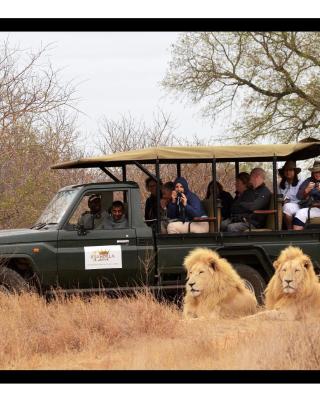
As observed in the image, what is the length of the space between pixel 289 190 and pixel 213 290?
2.30 m

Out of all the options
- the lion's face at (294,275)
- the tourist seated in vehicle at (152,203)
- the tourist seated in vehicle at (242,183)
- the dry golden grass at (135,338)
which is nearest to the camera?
the dry golden grass at (135,338)

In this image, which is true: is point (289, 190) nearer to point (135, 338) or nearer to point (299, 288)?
point (299, 288)

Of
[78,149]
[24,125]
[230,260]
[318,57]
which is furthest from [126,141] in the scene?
[230,260]

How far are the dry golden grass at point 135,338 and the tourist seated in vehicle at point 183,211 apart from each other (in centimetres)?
131

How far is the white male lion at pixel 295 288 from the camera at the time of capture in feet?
39.6

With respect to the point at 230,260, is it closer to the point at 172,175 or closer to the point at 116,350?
the point at 116,350

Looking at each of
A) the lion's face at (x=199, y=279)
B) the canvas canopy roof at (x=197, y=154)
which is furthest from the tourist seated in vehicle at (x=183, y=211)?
the lion's face at (x=199, y=279)

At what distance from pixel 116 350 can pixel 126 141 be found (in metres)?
16.3

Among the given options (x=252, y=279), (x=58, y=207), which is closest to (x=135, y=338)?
(x=252, y=279)

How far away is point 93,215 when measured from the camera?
13.1m

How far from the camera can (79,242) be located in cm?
1292

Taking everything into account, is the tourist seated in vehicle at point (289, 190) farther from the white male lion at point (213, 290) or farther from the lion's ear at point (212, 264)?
the lion's ear at point (212, 264)

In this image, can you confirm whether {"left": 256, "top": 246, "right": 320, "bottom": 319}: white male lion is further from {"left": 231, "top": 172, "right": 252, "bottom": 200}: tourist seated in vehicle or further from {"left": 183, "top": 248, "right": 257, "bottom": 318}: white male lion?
{"left": 231, "top": 172, "right": 252, "bottom": 200}: tourist seated in vehicle

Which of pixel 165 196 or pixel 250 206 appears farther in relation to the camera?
pixel 165 196
